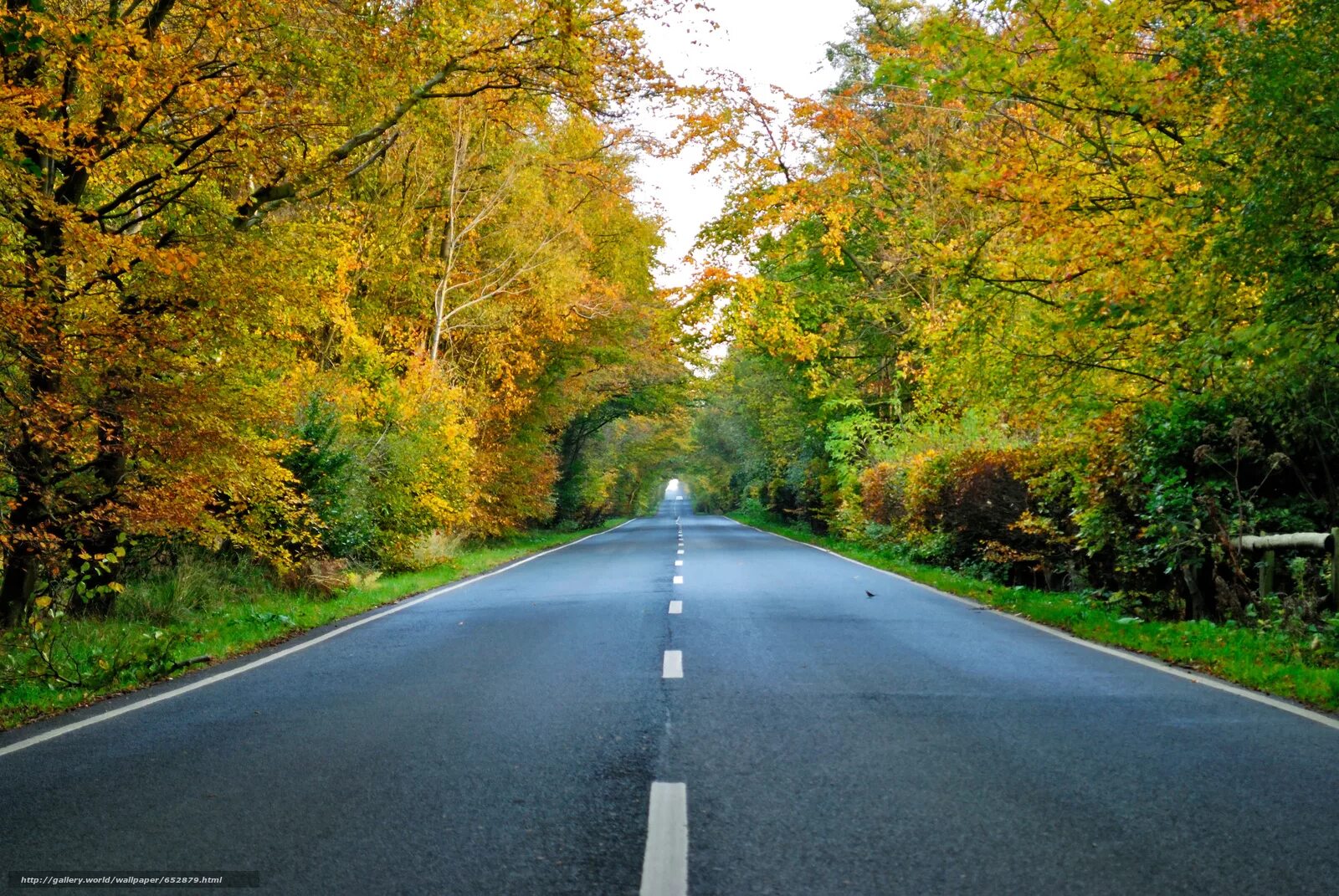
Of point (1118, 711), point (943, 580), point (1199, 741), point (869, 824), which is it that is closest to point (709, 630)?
point (1118, 711)

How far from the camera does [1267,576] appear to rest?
953 centimetres

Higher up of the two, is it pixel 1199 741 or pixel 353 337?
pixel 353 337

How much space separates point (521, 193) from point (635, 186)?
11.1 ft

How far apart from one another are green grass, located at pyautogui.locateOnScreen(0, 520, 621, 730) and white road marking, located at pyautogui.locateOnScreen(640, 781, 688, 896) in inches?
189

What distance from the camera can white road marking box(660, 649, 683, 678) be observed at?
25.1 feet

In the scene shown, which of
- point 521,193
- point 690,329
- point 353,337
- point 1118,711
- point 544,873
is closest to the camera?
point 544,873

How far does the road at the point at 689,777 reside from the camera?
355 centimetres

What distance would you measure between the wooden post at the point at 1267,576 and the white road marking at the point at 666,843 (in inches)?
301

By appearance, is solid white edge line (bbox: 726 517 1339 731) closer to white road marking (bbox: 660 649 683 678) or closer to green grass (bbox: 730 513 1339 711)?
green grass (bbox: 730 513 1339 711)

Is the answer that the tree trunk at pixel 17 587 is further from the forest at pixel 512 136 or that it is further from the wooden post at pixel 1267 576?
the wooden post at pixel 1267 576

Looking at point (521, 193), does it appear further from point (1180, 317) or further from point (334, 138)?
point (1180, 317)

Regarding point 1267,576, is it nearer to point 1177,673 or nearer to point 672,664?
point 1177,673

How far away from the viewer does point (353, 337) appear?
797 inches

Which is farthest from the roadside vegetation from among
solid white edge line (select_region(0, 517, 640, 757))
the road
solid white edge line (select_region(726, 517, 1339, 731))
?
solid white edge line (select_region(726, 517, 1339, 731))
